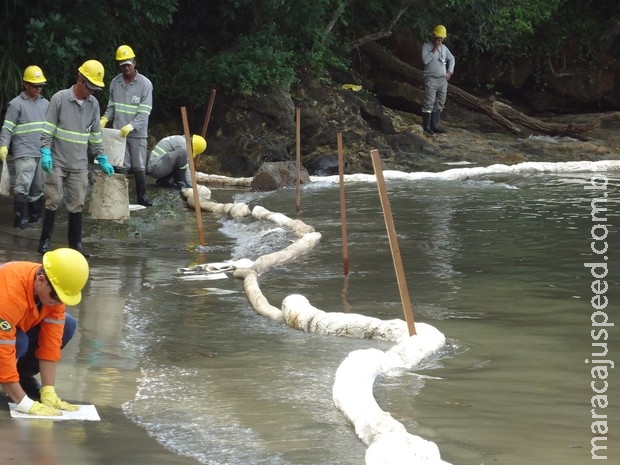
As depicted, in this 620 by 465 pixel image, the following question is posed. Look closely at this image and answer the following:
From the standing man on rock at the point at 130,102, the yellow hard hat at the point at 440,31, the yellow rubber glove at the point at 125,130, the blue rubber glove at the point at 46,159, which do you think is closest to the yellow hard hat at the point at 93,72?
the blue rubber glove at the point at 46,159

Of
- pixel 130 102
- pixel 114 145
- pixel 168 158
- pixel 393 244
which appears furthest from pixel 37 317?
pixel 168 158

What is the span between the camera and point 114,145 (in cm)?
1211

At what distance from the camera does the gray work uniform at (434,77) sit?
2027 cm

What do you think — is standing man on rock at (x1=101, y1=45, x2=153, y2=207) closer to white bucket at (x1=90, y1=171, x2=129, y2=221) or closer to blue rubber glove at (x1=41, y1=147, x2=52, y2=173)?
white bucket at (x1=90, y1=171, x2=129, y2=221)

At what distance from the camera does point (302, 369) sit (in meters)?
6.31

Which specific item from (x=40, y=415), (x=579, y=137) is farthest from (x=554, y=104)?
(x=40, y=415)

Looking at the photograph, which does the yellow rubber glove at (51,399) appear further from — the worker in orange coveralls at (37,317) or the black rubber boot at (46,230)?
the black rubber boot at (46,230)

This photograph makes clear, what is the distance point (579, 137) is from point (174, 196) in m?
9.87

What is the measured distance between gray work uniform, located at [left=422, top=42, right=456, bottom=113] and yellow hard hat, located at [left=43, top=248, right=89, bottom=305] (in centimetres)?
1561

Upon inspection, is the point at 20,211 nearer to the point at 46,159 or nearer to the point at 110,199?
the point at 110,199

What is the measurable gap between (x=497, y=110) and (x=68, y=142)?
13329mm

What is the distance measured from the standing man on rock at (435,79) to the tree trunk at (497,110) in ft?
4.07

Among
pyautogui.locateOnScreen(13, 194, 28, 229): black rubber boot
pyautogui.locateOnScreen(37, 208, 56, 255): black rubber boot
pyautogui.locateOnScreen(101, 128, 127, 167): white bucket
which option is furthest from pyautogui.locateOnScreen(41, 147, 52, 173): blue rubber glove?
pyautogui.locateOnScreen(101, 128, 127, 167): white bucket

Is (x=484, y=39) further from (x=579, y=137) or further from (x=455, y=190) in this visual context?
(x=455, y=190)
